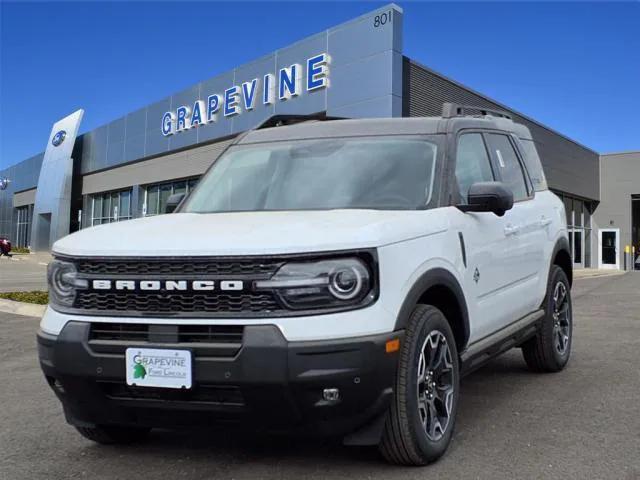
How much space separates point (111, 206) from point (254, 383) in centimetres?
3461

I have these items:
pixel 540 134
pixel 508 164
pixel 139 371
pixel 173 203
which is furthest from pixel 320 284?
pixel 540 134

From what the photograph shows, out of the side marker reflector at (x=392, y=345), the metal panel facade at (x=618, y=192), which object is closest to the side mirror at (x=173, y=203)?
the side marker reflector at (x=392, y=345)

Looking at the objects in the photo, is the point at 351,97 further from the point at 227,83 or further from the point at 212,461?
the point at 212,461

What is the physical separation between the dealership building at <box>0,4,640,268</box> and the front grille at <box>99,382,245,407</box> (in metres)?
2.62

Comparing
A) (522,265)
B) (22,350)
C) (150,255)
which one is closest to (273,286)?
(150,255)

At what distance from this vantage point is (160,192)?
29812mm

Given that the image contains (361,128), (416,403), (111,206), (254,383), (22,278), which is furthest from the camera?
(111,206)

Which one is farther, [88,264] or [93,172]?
[93,172]

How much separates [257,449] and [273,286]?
51.1 inches

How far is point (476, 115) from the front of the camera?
5.05m

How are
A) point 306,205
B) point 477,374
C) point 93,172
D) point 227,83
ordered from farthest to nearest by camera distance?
point 93,172, point 227,83, point 477,374, point 306,205

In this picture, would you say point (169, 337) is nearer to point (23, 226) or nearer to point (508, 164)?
point (508, 164)

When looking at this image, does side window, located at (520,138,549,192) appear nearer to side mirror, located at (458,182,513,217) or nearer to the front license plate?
side mirror, located at (458,182,513,217)

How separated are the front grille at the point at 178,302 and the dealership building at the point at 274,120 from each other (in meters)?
2.37
